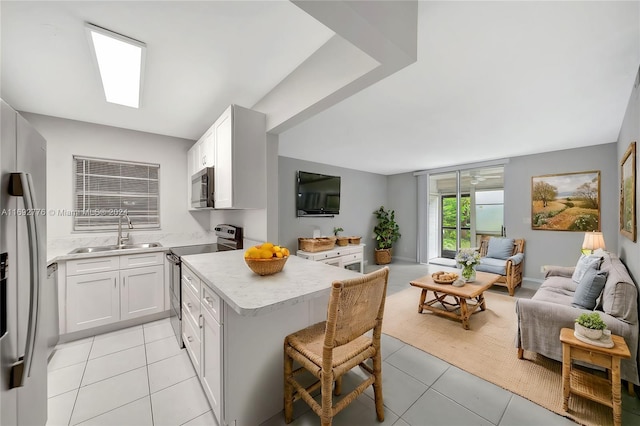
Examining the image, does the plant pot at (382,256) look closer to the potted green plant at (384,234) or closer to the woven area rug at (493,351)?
the potted green plant at (384,234)

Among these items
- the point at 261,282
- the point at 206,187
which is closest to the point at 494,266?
the point at 261,282

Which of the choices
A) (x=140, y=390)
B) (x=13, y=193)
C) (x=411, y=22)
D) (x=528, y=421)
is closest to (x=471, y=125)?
(x=411, y=22)

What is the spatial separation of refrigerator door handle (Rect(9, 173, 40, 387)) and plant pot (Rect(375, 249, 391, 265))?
19.4 ft

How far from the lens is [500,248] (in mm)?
4535

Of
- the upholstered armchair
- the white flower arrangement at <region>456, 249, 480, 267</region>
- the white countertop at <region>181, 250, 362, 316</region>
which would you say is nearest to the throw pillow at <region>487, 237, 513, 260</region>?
the upholstered armchair

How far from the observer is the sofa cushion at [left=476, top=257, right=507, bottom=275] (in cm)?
402

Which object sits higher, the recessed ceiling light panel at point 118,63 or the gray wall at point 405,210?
the recessed ceiling light panel at point 118,63

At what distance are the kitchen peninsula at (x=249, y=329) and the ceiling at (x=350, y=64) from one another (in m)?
1.30

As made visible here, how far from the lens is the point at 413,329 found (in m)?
2.77

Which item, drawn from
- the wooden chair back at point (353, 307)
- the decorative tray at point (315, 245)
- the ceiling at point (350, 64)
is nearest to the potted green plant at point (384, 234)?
the decorative tray at point (315, 245)

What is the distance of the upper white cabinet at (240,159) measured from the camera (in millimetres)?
2246

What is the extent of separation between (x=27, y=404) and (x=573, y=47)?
3.68 metres

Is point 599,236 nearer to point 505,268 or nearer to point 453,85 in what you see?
point 505,268

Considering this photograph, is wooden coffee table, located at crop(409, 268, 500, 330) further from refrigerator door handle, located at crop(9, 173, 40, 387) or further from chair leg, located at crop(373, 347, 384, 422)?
refrigerator door handle, located at crop(9, 173, 40, 387)
